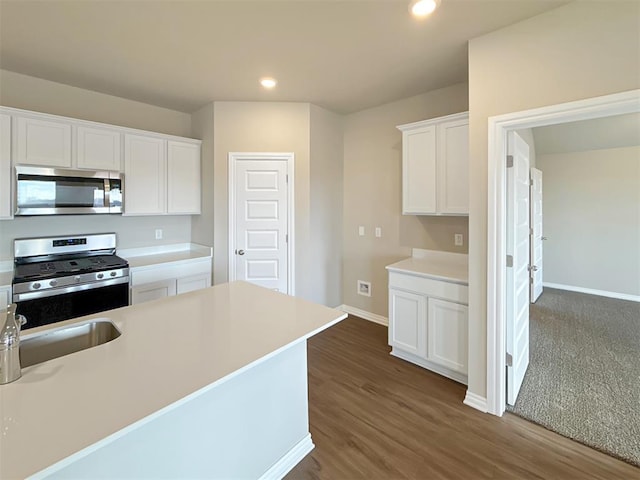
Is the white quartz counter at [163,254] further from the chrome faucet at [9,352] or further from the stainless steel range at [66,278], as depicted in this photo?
the chrome faucet at [9,352]

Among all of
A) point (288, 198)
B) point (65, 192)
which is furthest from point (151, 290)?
point (288, 198)

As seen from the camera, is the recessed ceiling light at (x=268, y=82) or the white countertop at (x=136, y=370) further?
the recessed ceiling light at (x=268, y=82)

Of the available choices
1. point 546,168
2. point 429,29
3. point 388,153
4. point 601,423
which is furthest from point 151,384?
point 546,168

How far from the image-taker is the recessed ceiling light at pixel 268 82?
282 centimetres

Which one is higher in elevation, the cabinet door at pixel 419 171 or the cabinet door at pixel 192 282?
the cabinet door at pixel 419 171

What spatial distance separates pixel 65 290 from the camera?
247cm

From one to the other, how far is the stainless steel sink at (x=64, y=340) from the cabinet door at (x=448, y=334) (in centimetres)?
235

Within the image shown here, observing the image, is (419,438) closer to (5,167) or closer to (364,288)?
(364,288)

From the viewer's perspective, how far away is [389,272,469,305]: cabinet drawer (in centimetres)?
244

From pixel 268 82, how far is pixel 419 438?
323 cm

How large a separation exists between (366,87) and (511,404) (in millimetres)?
3095

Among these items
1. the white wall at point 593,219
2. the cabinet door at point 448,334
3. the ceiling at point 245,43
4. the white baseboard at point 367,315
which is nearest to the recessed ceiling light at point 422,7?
the ceiling at point 245,43

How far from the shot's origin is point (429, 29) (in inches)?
79.7

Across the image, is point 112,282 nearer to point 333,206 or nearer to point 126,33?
point 126,33
